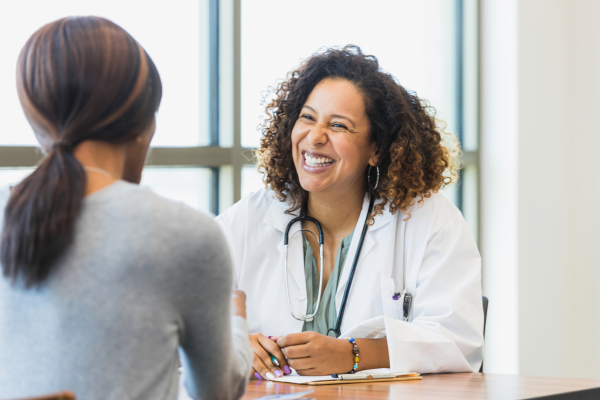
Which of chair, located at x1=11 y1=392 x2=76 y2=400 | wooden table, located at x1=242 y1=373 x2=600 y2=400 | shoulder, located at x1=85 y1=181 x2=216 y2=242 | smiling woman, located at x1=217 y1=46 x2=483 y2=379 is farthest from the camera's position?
smiling woman, located at x1=217 y1=46 x2=483 y2=379

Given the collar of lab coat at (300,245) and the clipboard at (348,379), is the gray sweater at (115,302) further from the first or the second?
the collar of lab coat at (300,245)

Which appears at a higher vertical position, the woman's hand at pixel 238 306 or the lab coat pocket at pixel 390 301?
the woman's hand at pixel 238 306

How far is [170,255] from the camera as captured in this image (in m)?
0.73

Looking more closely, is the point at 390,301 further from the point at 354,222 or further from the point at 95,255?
the point at 95,255

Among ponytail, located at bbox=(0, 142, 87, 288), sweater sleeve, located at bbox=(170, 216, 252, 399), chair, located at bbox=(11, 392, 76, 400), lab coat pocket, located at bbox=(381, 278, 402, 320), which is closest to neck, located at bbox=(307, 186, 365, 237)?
lab coat pocket, located at bbox=(381, 278, 402, 320)

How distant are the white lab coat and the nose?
10.5 inches

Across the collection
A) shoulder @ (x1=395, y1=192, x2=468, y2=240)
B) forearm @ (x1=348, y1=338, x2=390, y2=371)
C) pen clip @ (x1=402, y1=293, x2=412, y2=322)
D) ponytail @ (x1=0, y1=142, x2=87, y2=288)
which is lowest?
forearm @ (x1=348, y1=338, x2=390, y2=371)

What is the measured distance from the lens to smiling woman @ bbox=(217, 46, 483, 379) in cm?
175

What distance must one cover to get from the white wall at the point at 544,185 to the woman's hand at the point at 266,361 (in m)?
2.07

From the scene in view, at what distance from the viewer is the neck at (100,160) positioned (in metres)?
0.77

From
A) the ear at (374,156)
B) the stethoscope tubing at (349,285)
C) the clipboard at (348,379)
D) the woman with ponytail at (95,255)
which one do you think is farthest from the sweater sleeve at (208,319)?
the ear at (374,156)

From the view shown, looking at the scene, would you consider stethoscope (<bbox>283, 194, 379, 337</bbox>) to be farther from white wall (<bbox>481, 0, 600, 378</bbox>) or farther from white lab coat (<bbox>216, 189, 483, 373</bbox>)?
white wall (<bbox>481, 0, 600, 378</bbox>)

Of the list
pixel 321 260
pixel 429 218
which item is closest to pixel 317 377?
pixel 321 260

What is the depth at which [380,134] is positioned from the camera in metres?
2.03
